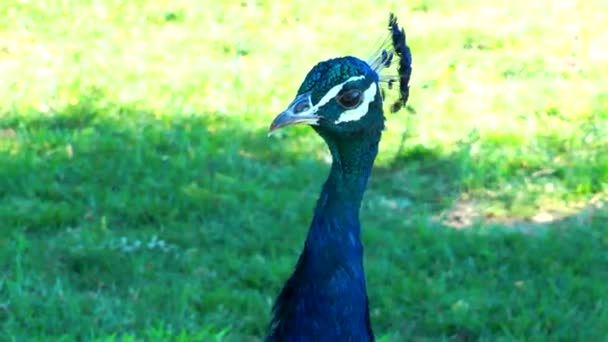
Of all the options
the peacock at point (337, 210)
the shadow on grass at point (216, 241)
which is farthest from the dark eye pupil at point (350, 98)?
the shadow on grass at point (216, 241)

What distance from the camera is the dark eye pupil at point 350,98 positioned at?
2.40 metres

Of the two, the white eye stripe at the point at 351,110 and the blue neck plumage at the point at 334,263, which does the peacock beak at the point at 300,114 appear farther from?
the blue neck plumage at the point at 334,263

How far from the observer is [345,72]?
240cm

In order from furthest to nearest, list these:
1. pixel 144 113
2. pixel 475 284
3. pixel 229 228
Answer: pixel 144 113, pixel 229 228, pixel 475 284

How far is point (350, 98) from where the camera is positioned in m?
2.41

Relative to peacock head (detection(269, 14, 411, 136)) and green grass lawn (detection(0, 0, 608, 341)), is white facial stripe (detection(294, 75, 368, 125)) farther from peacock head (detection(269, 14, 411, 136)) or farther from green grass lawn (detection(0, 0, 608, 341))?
green grass lawn (detection(0, 0, 608, 341))

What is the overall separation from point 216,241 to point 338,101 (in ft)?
7.27

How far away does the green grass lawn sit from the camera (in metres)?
4.06

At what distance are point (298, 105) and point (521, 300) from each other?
6.56 ft

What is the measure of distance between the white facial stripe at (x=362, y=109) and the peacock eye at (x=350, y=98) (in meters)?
0.01

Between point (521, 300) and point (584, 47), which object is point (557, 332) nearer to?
point (521, 300)

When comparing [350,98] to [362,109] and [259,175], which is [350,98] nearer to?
[362,109]

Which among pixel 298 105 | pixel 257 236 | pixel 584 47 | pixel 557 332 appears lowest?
pixel 557 332

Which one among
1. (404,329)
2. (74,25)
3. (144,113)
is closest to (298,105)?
(404,329)
